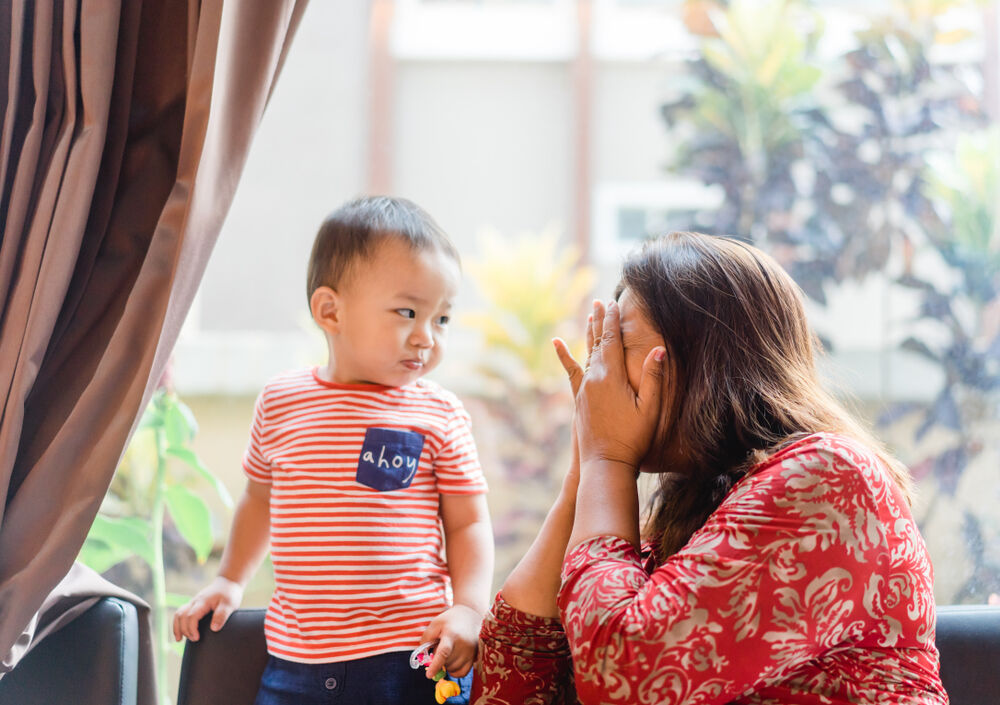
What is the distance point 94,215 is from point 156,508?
0.67 meters

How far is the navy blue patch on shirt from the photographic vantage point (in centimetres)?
132

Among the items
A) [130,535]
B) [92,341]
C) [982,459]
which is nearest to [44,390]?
[92,341]

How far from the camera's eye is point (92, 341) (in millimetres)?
1344

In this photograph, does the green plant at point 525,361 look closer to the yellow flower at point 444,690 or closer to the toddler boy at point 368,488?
the toddler boy at point 368,488

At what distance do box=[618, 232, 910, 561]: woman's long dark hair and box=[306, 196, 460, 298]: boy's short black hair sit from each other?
1.26 ft

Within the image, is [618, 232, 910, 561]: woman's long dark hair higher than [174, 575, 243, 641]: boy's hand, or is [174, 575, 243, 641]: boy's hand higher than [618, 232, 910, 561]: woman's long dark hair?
[618, 232, 910, 561]: woman's long dark hair

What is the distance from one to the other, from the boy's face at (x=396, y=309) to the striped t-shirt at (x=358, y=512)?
0.19ft

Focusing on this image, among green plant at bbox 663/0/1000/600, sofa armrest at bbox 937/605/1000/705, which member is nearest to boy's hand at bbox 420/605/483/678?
sofa armrest at bbox 937/605/1000/705

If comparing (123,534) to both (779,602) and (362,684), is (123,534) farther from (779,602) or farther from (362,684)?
(779,602)

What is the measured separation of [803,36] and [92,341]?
5.43 feet

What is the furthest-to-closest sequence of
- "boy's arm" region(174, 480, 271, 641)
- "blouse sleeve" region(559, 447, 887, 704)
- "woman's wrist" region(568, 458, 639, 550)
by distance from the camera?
"boy's arm" region(174, 480, 271, 641), "woman's wrist" region(568, 458, 639, 550), "blouse sleeve" region(559, 447, 887, 704)

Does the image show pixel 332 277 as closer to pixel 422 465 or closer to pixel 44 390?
→ pixel 422 465

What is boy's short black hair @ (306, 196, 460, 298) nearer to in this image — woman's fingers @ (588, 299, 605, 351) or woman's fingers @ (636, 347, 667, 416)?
woman's fingers @ (588, 299, 605, 351)

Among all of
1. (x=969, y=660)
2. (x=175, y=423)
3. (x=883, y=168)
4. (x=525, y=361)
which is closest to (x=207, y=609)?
(x=175, y=423)
